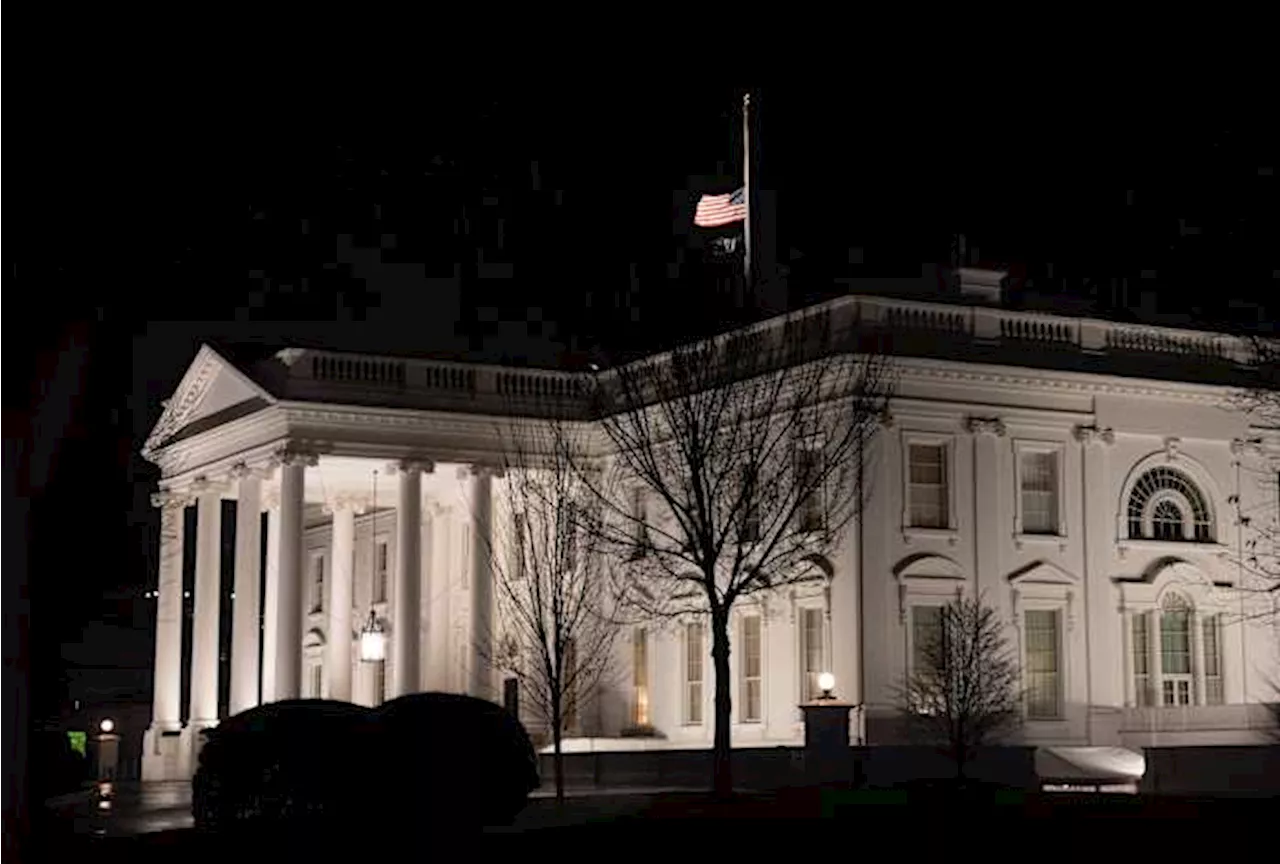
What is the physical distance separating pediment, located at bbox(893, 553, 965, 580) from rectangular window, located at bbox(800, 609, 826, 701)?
2253 mm

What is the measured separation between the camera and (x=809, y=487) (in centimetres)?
4244

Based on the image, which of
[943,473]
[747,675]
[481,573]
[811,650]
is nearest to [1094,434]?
[943,473]

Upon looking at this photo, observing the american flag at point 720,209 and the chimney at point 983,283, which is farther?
the chimney at point 983,283

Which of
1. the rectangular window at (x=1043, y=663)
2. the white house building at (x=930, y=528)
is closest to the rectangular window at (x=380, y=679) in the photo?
the white house building at (x=930, y=528)

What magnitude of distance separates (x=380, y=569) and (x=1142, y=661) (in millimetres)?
25747

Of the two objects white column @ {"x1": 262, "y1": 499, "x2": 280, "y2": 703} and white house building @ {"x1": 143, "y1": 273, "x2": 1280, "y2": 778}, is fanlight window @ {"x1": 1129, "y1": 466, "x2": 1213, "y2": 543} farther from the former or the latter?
white column @ {"x1": 262, "y1": 499, "x2": 280, "y2": 703}

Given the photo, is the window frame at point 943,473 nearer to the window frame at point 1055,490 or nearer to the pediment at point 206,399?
the window frame at point 1055,490

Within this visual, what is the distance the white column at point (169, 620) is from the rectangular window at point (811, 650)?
1950 cm

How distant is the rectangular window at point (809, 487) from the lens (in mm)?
41031

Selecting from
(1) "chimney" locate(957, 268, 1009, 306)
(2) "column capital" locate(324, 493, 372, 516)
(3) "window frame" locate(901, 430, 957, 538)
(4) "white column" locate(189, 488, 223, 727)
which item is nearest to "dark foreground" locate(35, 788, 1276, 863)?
(3) "window frame" locate(901, 430, 957, 538)

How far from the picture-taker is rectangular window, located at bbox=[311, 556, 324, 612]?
6869 centimetres

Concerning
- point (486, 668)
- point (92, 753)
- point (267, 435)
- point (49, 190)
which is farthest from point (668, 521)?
point (49, 190)

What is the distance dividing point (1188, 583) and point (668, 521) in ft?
42.3

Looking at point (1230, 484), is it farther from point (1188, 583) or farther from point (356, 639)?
point (356, 639)
